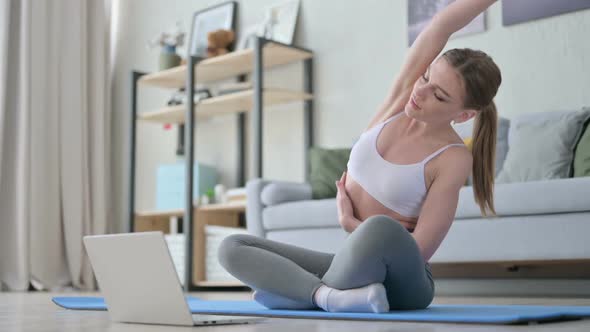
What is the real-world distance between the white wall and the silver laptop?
2463 millimetres

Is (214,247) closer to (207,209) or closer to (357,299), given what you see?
(207,209)

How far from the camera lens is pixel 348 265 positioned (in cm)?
159

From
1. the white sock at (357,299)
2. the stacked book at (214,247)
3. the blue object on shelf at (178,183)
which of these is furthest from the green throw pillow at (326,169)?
the white sock at (357,299)

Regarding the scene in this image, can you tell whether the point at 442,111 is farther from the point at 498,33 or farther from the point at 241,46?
the point at 241,46

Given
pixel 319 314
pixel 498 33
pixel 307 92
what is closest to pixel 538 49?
pixel 498 33

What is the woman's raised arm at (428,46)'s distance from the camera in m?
1.65

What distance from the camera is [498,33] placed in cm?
383

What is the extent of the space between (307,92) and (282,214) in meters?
1.18

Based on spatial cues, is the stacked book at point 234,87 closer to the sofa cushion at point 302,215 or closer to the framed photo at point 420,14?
the framed photo at point 420,14

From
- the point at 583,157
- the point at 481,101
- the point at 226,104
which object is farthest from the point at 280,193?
the point at 481,101

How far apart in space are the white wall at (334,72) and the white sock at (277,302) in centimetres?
222

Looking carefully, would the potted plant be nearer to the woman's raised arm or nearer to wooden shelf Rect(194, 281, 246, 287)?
wooden shelf Rect(194, 281, 246, 287)

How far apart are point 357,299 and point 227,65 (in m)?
3.26

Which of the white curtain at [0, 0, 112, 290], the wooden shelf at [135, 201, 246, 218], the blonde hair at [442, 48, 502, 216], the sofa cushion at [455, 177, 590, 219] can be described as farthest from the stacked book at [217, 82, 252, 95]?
the blonde hair at [442, 48, 502, 216]
